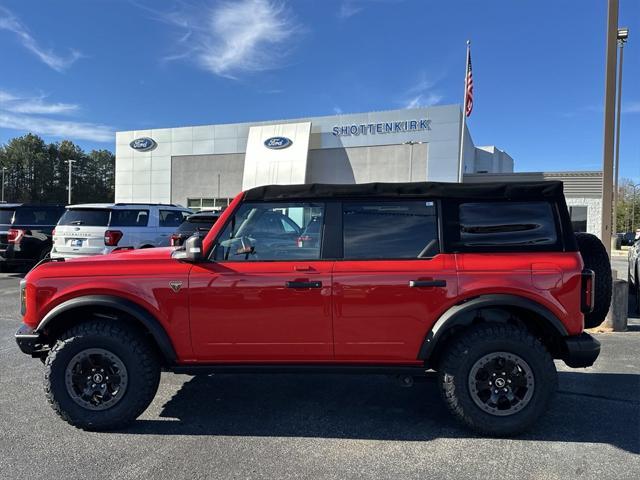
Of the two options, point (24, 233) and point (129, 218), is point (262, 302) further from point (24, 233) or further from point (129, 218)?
point (24, 233)

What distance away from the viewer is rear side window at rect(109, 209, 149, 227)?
1052cm

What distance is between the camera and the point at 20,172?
268 ft

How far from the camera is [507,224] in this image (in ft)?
12.4

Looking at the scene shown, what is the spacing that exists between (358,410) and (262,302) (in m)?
1.34

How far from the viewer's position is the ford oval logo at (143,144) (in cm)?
4409

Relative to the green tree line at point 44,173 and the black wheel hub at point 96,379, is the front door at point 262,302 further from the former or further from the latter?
the green tree line at point 44,173

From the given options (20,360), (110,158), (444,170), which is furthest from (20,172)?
(20,360)

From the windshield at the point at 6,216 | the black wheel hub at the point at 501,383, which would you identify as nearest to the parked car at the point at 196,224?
the windshield at the point at 6,216

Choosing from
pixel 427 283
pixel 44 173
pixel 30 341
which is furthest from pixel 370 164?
pixel 44 173

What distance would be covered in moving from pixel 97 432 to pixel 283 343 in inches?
60.9

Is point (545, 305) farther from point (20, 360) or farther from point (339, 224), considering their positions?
point (20, 360)

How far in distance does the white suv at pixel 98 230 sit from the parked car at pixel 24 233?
2035 mm

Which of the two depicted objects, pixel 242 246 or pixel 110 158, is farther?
pixel 110 158

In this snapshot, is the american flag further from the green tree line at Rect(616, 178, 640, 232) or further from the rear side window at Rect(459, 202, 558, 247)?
the green tree line at Rect(616, 178, 640, 232)
